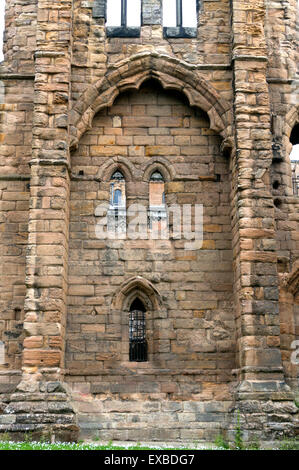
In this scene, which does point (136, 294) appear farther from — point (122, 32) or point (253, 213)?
point (122, 32)

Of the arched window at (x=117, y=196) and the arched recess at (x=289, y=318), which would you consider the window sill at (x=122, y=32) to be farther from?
the arched recess at (x=289, y=318)

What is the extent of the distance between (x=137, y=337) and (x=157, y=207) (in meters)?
2.81

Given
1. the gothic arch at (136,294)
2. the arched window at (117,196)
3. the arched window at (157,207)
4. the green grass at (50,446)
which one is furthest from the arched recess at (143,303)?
the arched window at (117,196)

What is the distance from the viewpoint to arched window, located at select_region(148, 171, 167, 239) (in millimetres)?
13867

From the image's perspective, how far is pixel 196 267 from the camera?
13602 mm

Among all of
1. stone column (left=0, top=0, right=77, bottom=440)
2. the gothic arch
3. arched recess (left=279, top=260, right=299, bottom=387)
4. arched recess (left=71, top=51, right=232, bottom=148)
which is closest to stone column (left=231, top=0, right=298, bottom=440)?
arched recess (left=71, top=51, right=232, bottom=148)

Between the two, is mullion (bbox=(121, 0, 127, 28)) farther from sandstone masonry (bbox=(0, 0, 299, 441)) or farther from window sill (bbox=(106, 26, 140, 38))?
sandstone masonry (bbox=(0, 0, 299, 441))

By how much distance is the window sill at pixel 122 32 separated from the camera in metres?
14.5

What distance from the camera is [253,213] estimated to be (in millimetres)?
12914

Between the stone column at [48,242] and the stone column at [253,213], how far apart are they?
348 cm

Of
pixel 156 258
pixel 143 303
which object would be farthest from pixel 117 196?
pixel 143 303

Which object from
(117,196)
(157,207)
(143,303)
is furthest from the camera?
(117,196)
